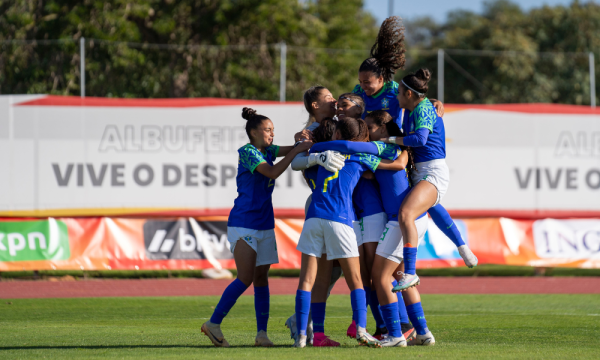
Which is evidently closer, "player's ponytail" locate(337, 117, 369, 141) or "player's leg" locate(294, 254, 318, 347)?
"player's leg" locate(294, 254, 318, 347)

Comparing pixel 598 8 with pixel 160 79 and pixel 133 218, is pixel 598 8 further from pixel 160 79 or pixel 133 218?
pixel 133 218

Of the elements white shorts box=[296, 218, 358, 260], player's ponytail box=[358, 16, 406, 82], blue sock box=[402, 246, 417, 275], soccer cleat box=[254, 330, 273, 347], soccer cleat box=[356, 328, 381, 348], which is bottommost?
soccer cleat box=[254, 330, 273, 347]

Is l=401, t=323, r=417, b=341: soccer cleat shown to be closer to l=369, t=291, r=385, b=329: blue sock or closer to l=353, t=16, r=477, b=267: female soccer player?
l=369, t=291, r=385, b=329: blue sock

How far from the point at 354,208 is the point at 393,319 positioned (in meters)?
0.94

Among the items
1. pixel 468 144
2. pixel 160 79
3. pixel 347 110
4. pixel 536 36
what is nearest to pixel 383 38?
pixel 347 110

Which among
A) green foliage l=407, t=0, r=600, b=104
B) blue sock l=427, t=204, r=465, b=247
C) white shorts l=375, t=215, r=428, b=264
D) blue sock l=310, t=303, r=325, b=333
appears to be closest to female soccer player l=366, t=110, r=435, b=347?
white shorts l=375, t=215, r=428, b=264

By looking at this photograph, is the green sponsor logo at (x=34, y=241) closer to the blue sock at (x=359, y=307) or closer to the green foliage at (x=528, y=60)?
the blue sock at (x=359, y=307)

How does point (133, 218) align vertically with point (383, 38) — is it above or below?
below

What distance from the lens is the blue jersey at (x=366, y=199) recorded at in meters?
5.94

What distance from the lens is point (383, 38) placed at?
661 cm

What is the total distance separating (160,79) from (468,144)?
9.98m

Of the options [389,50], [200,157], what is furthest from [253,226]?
[200,157]

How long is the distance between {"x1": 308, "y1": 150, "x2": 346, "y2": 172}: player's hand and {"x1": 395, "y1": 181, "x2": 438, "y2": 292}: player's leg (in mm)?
626

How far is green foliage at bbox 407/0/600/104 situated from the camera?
3080 centimetres
